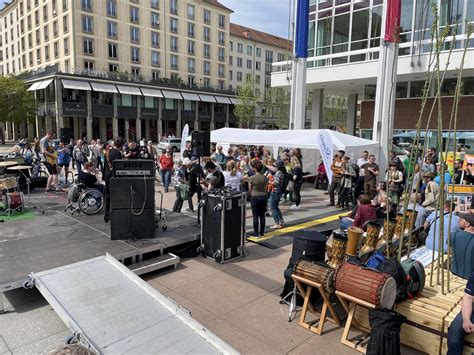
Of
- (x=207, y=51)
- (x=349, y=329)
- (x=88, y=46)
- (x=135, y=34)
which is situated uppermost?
(x=135, y=34)

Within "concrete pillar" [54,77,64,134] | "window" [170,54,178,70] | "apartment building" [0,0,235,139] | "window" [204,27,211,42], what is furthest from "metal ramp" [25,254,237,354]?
"window" [204,27,211,42]

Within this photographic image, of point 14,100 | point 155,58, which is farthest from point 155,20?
point 14,100

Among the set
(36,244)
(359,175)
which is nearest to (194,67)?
(359,175)

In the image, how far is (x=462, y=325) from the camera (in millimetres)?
3498

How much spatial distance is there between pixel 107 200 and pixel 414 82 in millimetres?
20284

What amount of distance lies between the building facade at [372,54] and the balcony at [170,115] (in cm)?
2546

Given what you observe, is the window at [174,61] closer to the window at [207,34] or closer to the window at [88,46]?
the window at [207,34]

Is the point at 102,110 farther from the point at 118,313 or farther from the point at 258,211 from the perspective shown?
the point at 118,313

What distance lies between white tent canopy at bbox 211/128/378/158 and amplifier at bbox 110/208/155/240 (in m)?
8.16

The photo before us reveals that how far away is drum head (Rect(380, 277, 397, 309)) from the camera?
3795 mm

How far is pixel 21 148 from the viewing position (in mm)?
15211

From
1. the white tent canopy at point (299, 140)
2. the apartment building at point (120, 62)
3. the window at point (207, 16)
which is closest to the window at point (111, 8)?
the apartment building at point (120, 62)

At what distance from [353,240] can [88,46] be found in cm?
4653

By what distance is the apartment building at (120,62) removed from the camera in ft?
134
